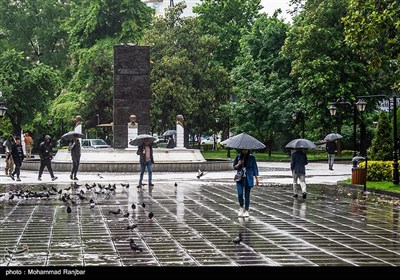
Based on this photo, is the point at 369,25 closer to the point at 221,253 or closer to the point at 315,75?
the point at 221,253

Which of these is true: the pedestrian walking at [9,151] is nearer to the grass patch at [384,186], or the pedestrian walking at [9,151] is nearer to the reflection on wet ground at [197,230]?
the reflection on wet ground at [197,230]

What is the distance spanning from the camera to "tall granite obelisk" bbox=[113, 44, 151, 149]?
3897 centimetres

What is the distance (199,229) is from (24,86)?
46.1 m

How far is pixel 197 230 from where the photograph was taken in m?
13.4

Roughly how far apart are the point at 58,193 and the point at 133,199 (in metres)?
2.64

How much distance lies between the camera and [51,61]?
68500 millimetres

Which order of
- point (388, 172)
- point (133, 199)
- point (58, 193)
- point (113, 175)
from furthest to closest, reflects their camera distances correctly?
point (113, 175), point (388, 172), point (58, 193), point (133, 199)

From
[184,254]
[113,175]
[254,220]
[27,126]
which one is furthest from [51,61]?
[184,254]

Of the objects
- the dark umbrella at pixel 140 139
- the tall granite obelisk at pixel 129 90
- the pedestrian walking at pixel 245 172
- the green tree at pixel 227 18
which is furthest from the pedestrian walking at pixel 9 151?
the green tree at pixel 227 18

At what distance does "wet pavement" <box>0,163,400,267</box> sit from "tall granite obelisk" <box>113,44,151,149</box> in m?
15.4

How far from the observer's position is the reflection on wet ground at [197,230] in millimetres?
10227

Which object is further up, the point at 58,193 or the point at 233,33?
the point at 233,33

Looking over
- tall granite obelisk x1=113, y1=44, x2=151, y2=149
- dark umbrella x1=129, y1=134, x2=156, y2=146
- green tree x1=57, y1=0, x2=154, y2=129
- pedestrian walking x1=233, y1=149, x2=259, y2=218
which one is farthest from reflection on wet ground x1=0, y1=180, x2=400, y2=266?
green tree x1=57, y1=0, x2=154, y2=129

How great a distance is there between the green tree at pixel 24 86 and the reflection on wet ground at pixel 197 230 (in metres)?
36.6
